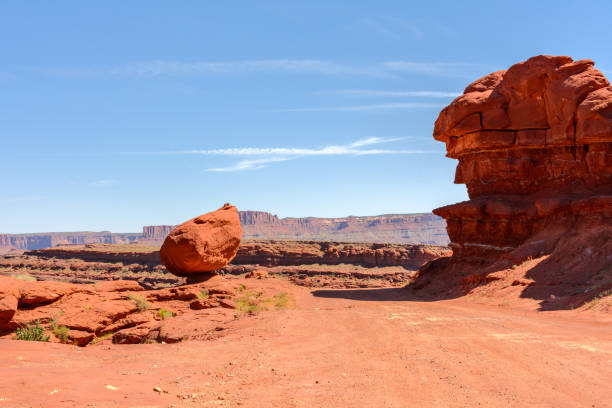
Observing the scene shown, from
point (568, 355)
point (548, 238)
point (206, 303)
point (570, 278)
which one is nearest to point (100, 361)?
point (206, 303)

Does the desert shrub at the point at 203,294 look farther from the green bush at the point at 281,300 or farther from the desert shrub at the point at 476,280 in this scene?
the desert shrub at the point at 476,280

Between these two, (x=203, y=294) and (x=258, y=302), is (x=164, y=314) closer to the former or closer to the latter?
(x=203, y=294)

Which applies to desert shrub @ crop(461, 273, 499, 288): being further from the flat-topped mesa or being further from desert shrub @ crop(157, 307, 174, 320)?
desert shrub @ crop(157, 307, 174, 320)

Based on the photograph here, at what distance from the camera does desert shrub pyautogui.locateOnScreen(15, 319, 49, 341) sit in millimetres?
10570

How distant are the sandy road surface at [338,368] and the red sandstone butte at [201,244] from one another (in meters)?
6.99

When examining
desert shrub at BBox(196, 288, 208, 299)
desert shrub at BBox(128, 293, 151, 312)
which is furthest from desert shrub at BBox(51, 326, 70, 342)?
desert shrub at BBox(196, 288, 208, 299)

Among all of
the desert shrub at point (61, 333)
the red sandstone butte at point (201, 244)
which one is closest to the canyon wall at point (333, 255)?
the red sandstone butte at point (201, 244)

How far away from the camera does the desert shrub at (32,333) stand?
10570 millimetres

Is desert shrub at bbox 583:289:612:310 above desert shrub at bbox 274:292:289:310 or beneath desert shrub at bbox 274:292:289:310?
above

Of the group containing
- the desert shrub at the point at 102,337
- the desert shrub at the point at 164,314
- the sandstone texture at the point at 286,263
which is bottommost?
the sandstone texture at the point at 286,263

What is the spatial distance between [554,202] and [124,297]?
17588mm

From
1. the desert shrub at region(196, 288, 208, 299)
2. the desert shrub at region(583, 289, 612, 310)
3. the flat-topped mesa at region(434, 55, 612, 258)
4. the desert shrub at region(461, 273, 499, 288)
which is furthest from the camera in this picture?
the flat-topped mesa at region(434, 55, 612, 258)

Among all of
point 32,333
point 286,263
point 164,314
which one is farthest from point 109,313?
point 286,263

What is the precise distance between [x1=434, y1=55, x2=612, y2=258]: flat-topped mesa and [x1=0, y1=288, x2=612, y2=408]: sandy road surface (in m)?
11.0
